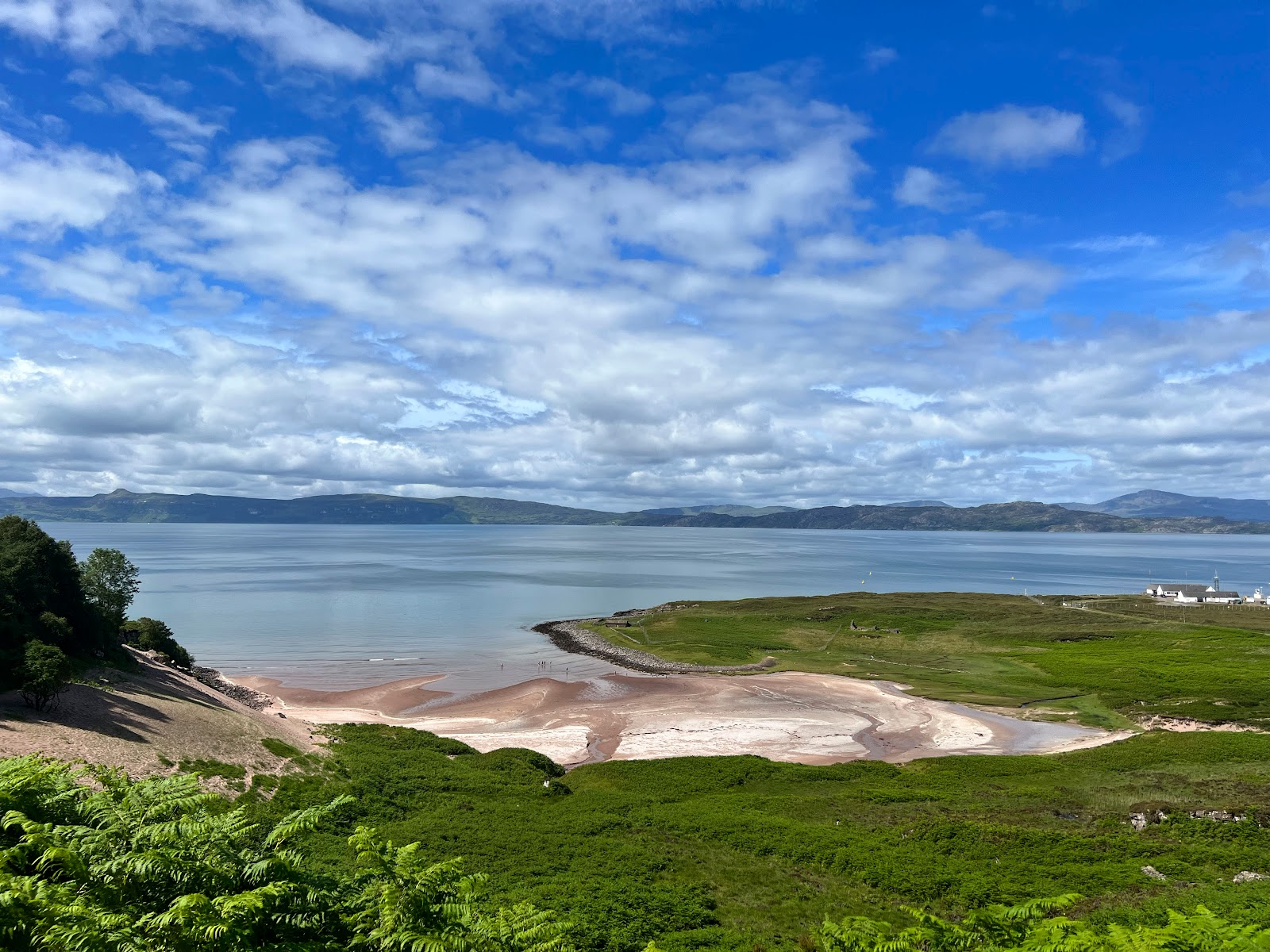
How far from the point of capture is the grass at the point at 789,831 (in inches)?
866

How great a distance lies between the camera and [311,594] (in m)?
149

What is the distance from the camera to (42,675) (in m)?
31.0

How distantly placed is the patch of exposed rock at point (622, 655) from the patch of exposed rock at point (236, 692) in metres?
41.8

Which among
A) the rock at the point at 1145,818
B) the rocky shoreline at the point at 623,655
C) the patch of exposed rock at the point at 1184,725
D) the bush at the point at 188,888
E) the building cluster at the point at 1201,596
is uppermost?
the bush at the point at 188,888

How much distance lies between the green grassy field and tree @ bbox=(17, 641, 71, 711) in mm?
72667

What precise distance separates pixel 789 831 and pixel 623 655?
225 ft

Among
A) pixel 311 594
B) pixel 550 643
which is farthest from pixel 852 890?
pixel 311 594

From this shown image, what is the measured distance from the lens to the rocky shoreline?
88312 millimetres

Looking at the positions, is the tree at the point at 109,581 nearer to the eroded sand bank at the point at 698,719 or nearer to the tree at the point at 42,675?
the eroded sand bank at the point at 698,719

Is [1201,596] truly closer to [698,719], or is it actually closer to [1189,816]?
[698,719]

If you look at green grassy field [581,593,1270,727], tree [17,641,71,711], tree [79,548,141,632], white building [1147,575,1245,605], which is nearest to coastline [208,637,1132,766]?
green grassy field [581,593,1270,727]

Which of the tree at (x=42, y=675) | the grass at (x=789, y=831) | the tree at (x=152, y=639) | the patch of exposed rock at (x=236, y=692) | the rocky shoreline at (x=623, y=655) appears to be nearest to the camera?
the grass at (x=789, y=831)

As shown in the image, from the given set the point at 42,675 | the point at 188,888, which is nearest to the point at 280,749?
the point at 42,675

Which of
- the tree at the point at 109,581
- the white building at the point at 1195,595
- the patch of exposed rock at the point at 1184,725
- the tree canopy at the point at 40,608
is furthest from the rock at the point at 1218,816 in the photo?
the white building at the point at 1195,595
